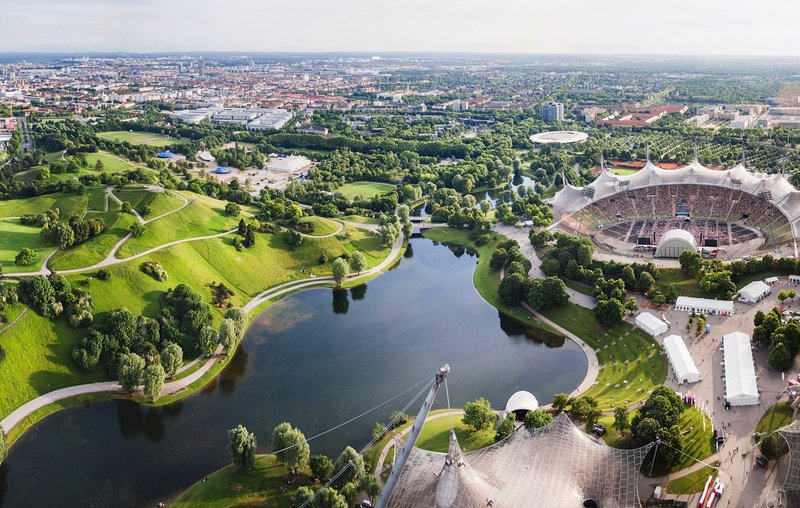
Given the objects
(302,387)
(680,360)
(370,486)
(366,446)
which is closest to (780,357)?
(680,360)

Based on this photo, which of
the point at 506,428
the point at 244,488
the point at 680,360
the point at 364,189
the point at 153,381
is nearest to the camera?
the point at 244,488

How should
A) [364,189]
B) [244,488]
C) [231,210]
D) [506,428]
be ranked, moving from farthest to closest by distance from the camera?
[364,189] < [231,210] < [506,428] < [244,488]

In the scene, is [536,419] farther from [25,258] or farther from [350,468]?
[25,258]

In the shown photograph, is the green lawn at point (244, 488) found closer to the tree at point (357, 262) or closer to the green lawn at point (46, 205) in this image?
the tree at point (357, 262)

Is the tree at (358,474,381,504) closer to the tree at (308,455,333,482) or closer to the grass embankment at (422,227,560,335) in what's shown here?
the tree at (308,455,333,482)

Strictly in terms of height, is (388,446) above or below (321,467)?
below

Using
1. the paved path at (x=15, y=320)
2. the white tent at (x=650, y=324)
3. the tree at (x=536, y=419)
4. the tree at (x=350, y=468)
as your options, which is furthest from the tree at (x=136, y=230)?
the white tent at (x=650, y=324)

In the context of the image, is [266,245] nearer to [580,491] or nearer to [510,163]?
[580,491]

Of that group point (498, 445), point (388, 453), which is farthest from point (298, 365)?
point (498, 445)
